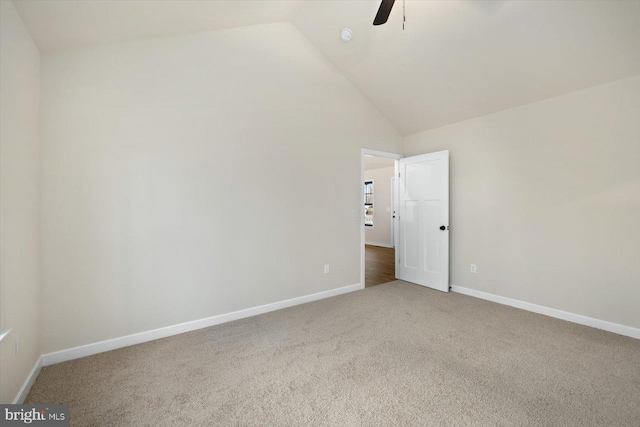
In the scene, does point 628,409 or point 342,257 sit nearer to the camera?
point 628,409

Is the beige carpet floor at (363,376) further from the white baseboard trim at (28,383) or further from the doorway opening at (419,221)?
the doorway opening at (419,221)

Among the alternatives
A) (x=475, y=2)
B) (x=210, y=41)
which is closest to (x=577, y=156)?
(x=475, y=2)

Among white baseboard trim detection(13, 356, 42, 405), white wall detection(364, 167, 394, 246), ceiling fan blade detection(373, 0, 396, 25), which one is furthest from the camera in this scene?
white wall detection(364, 167, 394, 246)

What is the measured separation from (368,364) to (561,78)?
332 cm

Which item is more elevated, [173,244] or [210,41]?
[210,41]

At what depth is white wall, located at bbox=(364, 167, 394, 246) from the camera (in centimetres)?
850

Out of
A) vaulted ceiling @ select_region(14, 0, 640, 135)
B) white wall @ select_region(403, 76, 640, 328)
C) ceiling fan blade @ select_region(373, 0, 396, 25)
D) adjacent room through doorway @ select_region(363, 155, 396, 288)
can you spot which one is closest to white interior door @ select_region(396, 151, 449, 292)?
white wall @ select_region(403, 76, 640, 328)

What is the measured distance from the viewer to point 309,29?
3.33 m

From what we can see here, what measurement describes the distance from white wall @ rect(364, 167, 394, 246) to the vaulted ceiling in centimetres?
472

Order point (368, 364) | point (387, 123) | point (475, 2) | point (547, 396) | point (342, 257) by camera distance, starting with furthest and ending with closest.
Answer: point (387, 123) → point (342, 257) → point (475, 2) → point (368, 364) → point (547, 396)

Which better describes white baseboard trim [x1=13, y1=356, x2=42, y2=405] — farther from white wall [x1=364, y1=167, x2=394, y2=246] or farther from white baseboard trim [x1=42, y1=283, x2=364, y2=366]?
white wall [x1=364, y1=167, x2=394, y2=246]

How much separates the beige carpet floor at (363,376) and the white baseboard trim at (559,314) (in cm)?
10

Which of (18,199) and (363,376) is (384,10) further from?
(18,199)

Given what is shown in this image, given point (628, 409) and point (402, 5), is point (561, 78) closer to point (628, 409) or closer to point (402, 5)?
point (402, 5)
